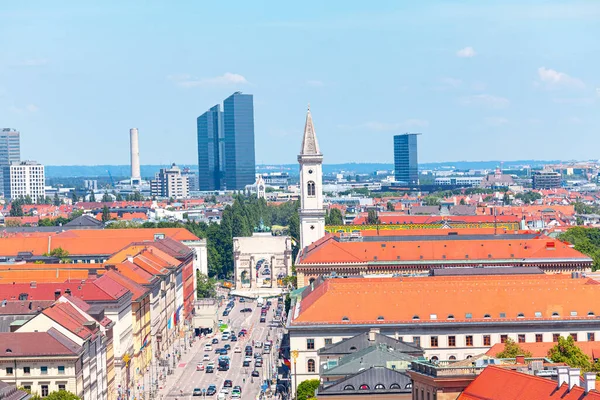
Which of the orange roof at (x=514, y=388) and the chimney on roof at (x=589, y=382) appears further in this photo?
the orange roof at (x=514, y=388)

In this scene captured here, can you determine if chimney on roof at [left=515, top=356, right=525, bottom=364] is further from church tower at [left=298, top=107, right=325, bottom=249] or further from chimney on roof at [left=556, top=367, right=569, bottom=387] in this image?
church tower at [left=298, top=107, right=325, bottom=249]

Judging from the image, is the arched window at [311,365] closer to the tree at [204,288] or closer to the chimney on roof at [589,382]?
the chimney on roof at [589,382]

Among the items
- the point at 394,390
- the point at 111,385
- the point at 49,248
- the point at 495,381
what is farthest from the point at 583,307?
the point at 49,248

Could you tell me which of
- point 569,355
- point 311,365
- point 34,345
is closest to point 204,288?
point 311,365

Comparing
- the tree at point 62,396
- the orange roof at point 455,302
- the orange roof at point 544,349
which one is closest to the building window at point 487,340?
the orange roof at point 455,302

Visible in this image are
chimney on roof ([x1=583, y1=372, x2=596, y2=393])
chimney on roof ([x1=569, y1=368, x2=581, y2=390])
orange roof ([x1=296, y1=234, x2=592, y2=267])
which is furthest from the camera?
orange roof ([x1=296, y1=234, x2=592, y2=267])

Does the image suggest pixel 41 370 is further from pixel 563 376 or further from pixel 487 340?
pixel 563 376

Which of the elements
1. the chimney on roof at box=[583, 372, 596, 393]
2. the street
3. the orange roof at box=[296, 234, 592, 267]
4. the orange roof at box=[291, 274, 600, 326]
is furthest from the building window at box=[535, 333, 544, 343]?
the chimney on roof at box=[583, 372, 596, 393]
